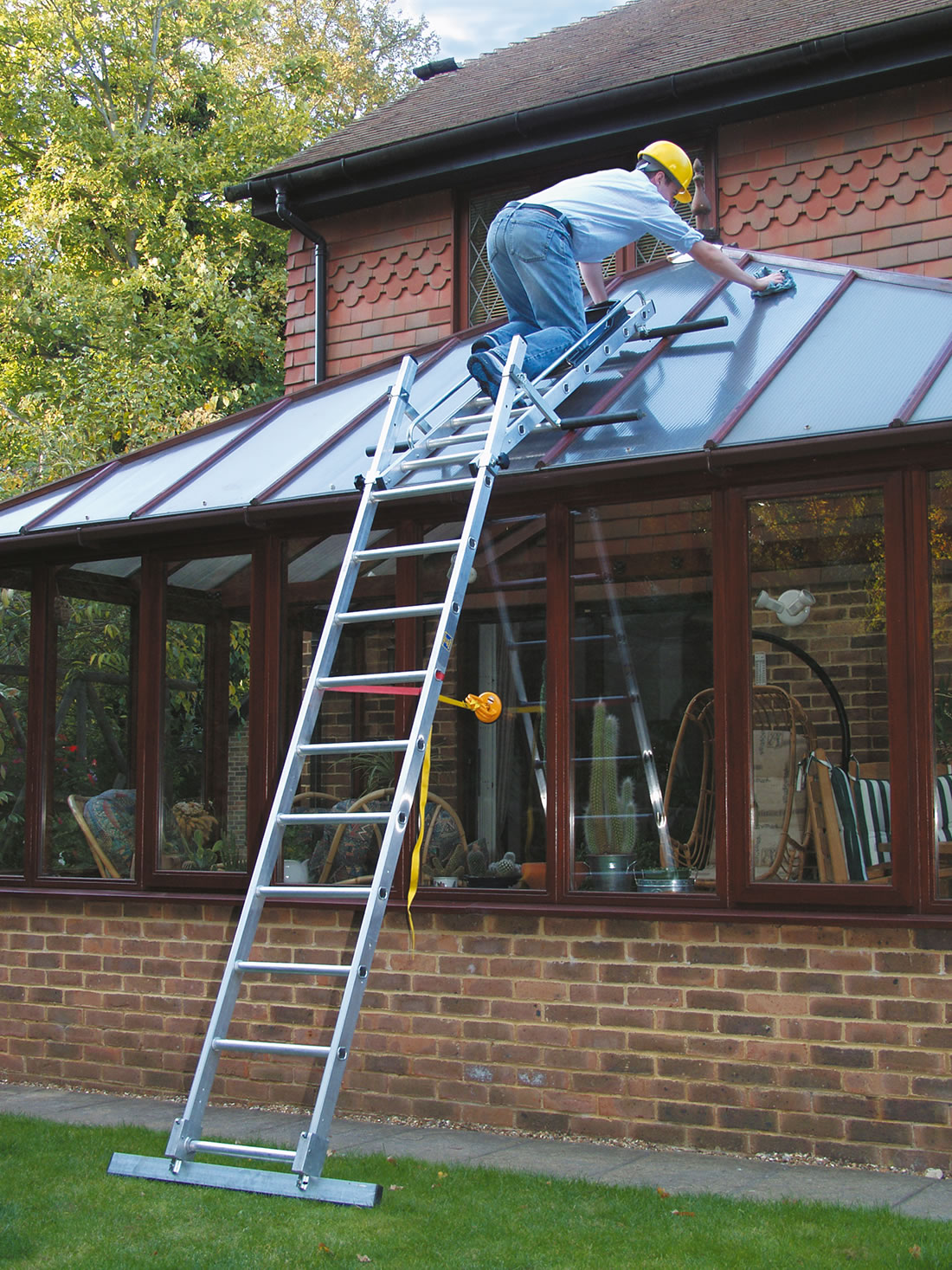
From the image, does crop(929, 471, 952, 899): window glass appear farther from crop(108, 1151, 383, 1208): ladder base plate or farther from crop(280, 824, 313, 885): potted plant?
crop(280, 824, 313, 885): potted plant

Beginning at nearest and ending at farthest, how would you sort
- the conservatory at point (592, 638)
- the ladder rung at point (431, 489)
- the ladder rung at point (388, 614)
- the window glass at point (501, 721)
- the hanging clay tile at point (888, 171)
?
1. the ladder rung at point (388, 614)
2. the ladder rung at point (431, 489)
3. the conservatory at point (592, 638)
4. the window glass at point (501, 721)
5. the hanging clay tile at point (888, 171)

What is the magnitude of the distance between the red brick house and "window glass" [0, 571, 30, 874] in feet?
0.08

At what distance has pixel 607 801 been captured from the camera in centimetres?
593

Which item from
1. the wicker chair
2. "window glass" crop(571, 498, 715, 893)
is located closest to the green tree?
"window glass" crop(571, 498, 715, 893)

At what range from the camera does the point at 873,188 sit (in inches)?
315

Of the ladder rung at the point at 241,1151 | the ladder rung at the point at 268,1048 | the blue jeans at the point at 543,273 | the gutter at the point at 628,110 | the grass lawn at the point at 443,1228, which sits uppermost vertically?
the gutter at the point at 628,110

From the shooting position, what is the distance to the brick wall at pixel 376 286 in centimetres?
942

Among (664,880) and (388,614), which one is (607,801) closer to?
(664,880)

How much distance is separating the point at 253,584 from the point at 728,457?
2.49 m

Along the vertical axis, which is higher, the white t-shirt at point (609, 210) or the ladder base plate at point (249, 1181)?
the white t-shirt at point (609, 210)

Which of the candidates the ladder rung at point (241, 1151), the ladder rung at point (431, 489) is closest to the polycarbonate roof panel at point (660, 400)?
the ladder rung at point (431, 489)

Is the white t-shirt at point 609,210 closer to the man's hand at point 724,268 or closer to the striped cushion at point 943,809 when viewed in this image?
the man's hand at point 724,268

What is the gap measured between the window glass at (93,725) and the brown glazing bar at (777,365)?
3.18 m

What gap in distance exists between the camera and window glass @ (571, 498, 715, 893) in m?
5.81
